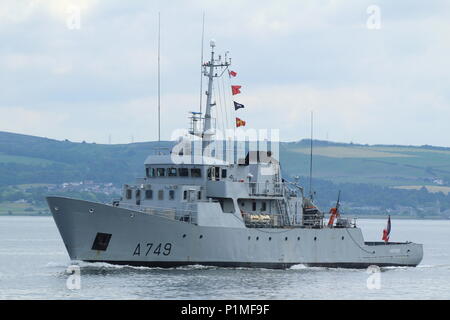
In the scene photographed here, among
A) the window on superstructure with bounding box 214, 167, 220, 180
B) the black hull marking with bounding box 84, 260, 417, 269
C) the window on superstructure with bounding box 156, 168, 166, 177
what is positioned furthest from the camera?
the window on superstructure with bounding box 156, 168, 166, 177


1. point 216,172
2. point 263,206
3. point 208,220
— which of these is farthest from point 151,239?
point 263,206

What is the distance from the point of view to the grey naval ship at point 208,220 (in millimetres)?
45406

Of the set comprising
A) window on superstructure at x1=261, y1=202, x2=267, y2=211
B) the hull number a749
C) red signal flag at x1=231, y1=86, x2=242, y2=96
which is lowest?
the hull number a749

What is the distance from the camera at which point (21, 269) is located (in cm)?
5134

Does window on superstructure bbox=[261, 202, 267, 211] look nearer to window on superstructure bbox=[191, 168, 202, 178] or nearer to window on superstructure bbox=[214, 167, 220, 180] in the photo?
window on superstructure bbox=[214, 167, 220, 180]

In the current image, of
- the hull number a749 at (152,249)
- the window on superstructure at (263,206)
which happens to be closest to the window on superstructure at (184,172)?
the window on superstructure at (263,206)

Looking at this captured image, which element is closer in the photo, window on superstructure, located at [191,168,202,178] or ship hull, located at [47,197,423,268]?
ship hull, located at [47,197,423,268]

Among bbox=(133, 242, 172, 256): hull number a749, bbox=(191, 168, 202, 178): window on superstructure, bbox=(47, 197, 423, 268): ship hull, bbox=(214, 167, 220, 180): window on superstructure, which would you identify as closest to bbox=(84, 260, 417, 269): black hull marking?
bbox=(47, 197, 423, 268): ship hull

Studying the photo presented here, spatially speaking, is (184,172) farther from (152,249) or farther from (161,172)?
(152,249)

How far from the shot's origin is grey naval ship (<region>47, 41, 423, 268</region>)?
4541 cm

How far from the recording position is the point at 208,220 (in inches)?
1841

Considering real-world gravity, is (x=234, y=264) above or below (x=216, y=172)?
below

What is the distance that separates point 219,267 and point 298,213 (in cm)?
664

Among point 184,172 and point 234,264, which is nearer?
point 234,264
